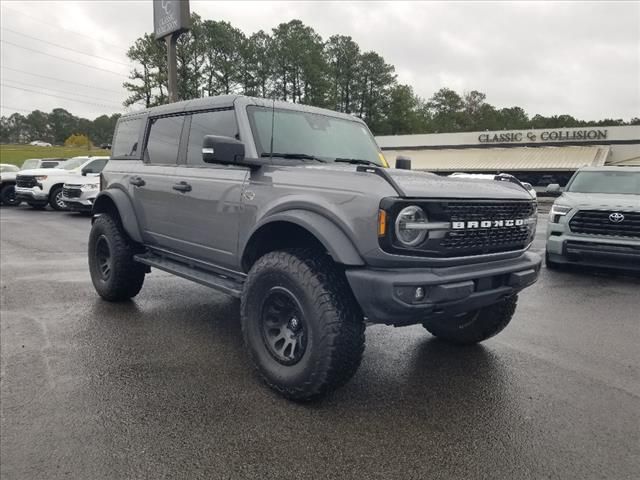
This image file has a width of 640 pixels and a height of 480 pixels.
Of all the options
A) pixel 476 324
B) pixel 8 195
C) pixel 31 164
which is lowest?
pixel 8 195

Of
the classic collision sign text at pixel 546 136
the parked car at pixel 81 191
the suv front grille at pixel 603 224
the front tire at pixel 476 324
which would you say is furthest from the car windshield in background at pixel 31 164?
the classic collision sign text at pixel 546 136

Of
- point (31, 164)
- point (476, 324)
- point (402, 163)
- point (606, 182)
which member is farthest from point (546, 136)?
point (476, 324)

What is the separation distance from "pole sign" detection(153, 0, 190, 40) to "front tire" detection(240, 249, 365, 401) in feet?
55.3

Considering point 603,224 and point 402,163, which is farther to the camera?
point 603,224

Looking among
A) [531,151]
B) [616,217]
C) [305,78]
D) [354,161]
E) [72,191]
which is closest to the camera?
[354,161]

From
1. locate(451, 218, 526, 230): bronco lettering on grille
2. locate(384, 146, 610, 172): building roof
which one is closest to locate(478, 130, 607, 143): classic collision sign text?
locate(384, 146, 610, 172): building roof

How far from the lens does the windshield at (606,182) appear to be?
818 centimetres

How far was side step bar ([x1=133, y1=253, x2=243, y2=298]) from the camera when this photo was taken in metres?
3.77

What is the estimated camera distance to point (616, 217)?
723 centimetres

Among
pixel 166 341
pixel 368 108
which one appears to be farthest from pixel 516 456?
pixel 368 108

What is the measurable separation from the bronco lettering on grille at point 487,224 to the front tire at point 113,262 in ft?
11.7

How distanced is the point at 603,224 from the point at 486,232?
5.30 meters

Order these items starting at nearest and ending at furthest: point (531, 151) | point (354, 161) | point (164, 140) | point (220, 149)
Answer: point (220, 149) → point (354, 161) → point (164, 140) → point (531, 151)

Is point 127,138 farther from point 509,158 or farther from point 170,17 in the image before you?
point 509,158
